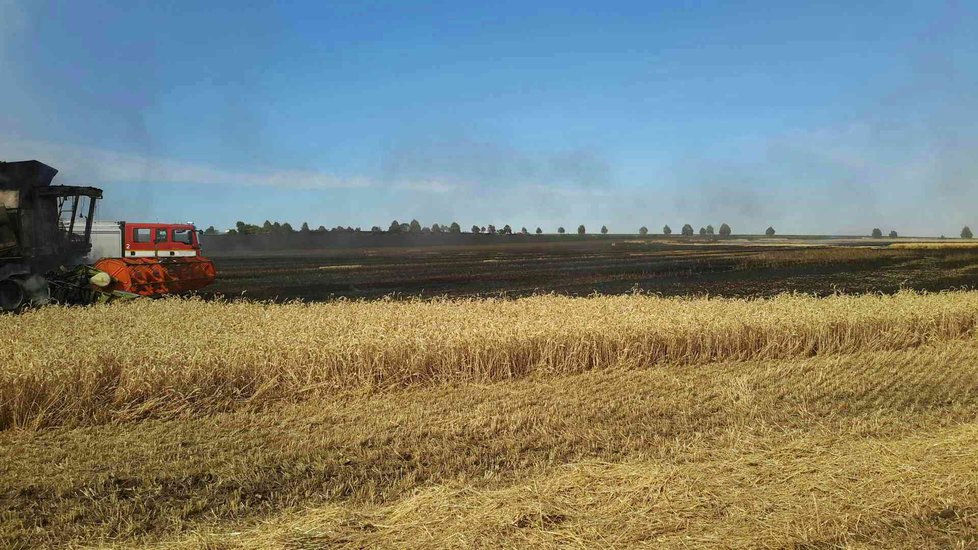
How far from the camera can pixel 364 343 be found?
8.50 m

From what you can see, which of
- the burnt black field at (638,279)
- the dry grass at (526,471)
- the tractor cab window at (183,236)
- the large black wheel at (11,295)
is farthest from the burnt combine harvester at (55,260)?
the dry grass at (526,471)

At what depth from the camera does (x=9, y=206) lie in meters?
13.7

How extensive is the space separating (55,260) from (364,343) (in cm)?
1063

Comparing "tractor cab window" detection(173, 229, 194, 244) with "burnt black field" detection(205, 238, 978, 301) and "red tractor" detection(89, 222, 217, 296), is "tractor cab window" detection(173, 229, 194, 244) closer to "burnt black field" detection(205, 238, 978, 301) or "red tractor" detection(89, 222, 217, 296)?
"red tractor" detection(89, 222, 217, 296)

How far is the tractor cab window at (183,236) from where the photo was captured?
24500 mm

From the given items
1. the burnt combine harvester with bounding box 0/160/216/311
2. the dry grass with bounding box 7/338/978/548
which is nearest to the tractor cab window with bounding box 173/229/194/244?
the burnt combine harvester with bounding box 0/160/216/311

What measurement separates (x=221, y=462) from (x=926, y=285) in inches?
953

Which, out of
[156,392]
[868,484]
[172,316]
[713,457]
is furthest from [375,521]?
[172,316]

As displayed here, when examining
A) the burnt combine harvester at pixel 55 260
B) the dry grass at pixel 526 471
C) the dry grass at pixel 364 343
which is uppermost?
the burnt combine harvester at pixel 55 260

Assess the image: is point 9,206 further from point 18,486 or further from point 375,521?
point 375,521

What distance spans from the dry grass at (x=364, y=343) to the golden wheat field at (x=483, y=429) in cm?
4

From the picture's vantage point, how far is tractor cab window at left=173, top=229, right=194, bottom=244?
2450cm

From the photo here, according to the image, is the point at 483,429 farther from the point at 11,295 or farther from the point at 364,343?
the point at 11,295

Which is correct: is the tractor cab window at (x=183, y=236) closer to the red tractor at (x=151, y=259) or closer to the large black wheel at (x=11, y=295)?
the red tractor at (x=151, y=259)
